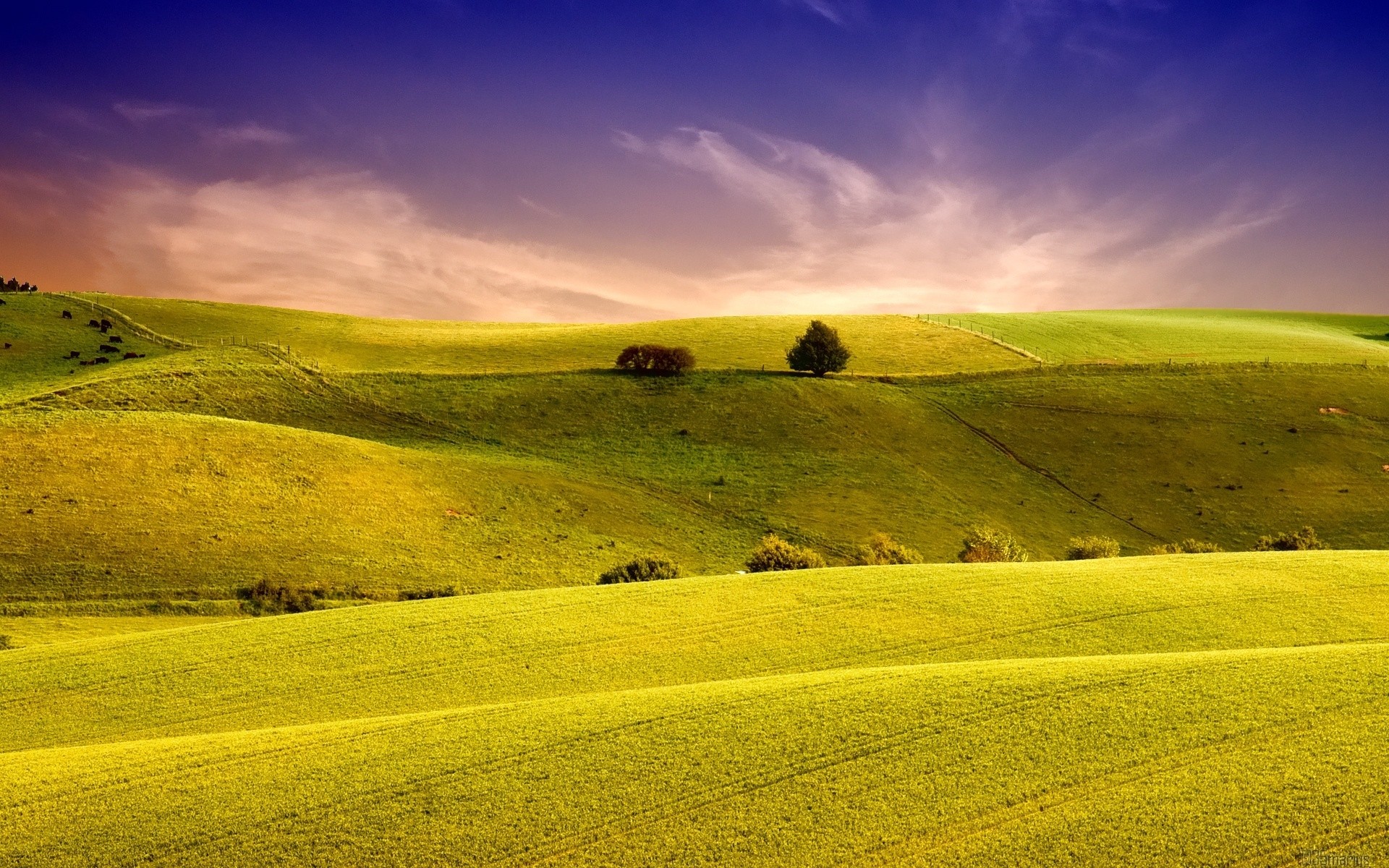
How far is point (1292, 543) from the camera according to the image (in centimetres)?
4578

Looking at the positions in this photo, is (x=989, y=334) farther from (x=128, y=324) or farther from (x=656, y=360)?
(x=128, y=324)

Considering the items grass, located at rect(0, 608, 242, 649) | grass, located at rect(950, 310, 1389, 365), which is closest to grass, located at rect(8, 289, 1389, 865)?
grass, located at rect(0, 608, 242, 649)

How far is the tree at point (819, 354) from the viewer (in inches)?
3137

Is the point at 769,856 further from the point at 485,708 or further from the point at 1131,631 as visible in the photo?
the point at 1131,631

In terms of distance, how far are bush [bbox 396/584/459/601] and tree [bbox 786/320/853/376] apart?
47.7m

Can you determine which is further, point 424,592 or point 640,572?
point 424,592

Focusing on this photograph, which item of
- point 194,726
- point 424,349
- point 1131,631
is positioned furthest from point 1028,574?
point 424,349

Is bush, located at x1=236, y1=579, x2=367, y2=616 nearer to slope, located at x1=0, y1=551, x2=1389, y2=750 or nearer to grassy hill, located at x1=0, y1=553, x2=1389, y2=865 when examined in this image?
slope, located at x1=0, y1=551, x2=1389, y2=750

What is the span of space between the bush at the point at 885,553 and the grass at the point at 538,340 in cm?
3810

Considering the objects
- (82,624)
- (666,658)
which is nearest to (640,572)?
(666,658)

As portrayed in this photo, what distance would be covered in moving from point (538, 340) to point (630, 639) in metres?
78.7

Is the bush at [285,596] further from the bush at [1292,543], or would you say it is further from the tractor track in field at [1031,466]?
the tractor track in field at [1031,466]

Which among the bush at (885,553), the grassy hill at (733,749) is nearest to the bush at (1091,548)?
the bush at (885,553)

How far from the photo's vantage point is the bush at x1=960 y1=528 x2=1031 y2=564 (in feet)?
135
